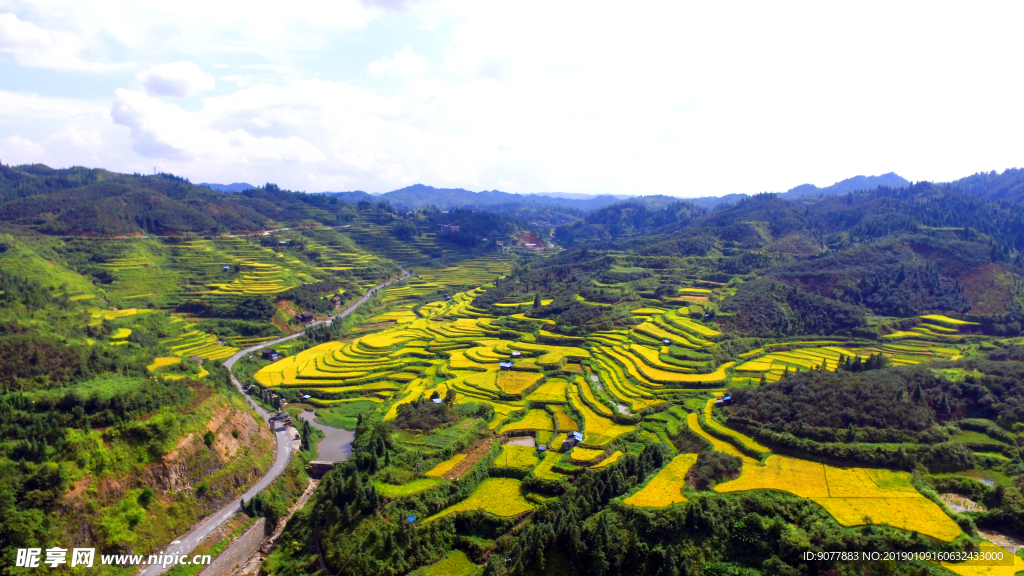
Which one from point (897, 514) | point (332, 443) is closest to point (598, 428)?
point (897, 514)

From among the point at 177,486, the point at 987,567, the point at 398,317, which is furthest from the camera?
the point at 398,317

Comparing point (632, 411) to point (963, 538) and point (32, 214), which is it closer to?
point (963, 538)

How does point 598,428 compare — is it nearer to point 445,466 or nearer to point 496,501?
point 496,501

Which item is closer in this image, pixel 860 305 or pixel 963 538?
pixel 963 538

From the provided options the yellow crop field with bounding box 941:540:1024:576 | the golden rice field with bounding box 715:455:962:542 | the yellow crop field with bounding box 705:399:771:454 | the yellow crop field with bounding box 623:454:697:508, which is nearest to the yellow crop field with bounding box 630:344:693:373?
the yellow crop field with bounding box 705:399:771:454

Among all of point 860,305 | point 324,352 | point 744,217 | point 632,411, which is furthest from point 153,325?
point 744,217

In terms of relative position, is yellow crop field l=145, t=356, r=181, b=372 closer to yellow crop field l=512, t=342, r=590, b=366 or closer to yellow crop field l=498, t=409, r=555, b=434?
yellow crop field l=498, t=409, r=555, b=434

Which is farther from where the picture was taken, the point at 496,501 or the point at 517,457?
the point at 517,457
